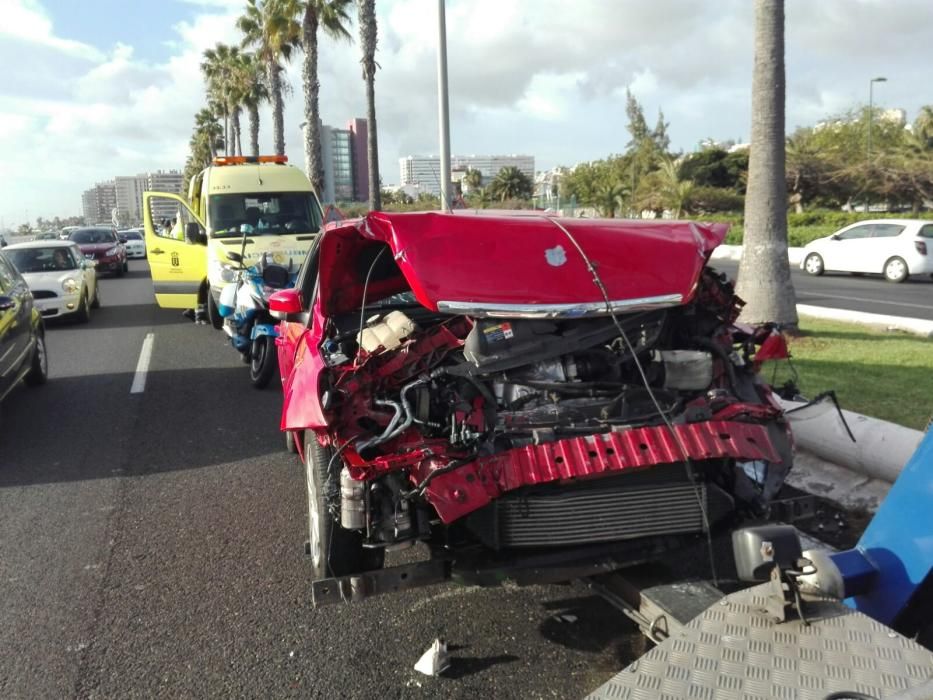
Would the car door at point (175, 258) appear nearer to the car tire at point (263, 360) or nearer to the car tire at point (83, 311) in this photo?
the car tire at point (83, 311)

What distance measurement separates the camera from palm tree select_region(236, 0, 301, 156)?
27.2 metres

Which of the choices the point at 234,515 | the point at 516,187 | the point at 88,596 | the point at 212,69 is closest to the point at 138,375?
the point at 234,515

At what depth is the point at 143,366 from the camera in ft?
34.6

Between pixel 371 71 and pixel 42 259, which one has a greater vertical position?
pixel 371 71

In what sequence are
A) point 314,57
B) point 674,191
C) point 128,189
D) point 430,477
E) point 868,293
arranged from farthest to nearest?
1. point 128,189
2. point 674,191
3. point 314,57
4. point 868,293
5. point 430,477

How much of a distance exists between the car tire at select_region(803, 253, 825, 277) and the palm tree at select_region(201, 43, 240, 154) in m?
31.9

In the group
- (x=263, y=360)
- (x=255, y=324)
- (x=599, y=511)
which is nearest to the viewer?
(x=599, y=511)

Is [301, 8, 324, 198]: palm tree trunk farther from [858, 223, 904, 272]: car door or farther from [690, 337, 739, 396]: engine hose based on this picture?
[690, 337, 739, 396]: engine hose

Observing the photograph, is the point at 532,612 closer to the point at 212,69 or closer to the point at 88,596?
the point at 88,596

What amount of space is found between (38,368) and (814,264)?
1948 cm

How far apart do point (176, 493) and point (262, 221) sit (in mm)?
7986

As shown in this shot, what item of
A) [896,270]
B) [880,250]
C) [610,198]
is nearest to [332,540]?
[896,270]

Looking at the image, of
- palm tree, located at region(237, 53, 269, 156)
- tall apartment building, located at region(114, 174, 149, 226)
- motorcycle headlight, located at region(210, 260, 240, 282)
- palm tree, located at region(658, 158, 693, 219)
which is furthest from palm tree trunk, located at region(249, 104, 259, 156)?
tall apartment building, located at region(114, 174, 149, 226)

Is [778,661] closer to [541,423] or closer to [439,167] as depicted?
[541,423]
